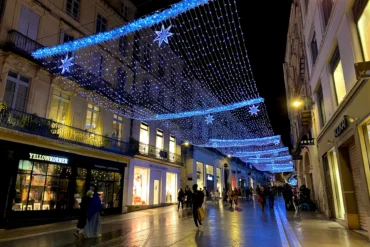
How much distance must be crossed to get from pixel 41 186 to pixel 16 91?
515 centimetres

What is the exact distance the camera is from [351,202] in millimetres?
9984

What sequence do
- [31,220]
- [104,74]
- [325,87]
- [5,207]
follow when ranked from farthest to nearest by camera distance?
[104,74] < [31,220] < [5,207] < [325,87]

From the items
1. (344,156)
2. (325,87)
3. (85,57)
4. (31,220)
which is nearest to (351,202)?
(344,156)

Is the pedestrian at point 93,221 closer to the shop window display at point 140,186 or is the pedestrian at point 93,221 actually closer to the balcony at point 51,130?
the balcony at point 51,130

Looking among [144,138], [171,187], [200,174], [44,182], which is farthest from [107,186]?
[200,174]

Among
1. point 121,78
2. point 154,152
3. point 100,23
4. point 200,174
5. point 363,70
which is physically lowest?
point 363,70

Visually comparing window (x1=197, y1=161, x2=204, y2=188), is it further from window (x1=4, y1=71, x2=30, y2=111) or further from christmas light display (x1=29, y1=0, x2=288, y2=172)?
window (x1=4, y1=71, x2=30, y2=111)

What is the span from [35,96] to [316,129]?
15.3 metres

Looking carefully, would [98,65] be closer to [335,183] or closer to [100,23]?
[100,23]

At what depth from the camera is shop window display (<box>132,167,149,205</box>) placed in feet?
74.2

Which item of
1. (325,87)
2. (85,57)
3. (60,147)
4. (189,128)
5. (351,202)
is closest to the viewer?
(351,202)

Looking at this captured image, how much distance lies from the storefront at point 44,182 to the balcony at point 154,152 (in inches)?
139

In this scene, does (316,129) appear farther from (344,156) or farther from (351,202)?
(351,202)

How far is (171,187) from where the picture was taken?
28719mm
